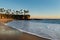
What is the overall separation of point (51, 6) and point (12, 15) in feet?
11.0

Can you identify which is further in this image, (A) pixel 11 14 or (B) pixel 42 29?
(A) pixel 11 14

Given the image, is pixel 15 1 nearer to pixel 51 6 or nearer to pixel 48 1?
pixel 48 1

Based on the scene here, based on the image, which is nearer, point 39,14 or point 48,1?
point 39,14

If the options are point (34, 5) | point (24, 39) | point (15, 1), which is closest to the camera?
point (24, 39)

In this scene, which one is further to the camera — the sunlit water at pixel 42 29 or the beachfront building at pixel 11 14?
the beachfront building at pixel 11 14

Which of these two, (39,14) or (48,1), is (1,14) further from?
(48,1)

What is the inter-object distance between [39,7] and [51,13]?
103 cm

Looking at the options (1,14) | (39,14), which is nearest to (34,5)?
(39,14)

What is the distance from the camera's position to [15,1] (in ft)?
30.4

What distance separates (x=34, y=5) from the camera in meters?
11.1

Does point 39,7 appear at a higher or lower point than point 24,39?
higher

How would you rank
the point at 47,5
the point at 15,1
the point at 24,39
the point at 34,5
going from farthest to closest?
the point at 47,5
the point at 34,5
the point at 15,1
the point at 24,39

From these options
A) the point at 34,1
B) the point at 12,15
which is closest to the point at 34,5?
the point at 34,1

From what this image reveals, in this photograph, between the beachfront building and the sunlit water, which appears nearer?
the sunlit water
